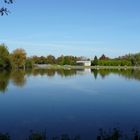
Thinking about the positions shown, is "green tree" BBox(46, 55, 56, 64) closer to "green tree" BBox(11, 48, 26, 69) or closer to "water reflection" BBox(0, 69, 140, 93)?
"green tree" BBox(11, 48, 26, 69)

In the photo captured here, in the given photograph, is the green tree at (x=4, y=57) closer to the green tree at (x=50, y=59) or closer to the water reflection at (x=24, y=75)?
the water reflection at (x=24, y=75)

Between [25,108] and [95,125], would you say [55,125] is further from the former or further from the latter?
[25,108]

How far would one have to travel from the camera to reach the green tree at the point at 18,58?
82750 mm

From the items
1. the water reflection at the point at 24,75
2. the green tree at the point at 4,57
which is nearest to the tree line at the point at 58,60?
the green tree at the point at 4,57

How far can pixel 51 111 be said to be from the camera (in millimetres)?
16234

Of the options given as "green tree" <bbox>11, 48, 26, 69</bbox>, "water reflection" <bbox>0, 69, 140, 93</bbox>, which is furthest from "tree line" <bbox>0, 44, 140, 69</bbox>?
"water reflection" <bbox>0, 69, 140, 93</bbox>

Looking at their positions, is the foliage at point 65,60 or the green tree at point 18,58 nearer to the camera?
the green tree at point 18,58

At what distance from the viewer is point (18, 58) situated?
273ft

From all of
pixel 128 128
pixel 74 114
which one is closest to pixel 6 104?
pixel 74 114

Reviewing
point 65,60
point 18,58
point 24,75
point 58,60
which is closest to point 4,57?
point 18,58

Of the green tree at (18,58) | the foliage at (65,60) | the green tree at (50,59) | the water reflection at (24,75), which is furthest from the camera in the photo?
the green tree at (50,59)

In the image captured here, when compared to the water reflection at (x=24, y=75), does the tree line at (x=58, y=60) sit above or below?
above

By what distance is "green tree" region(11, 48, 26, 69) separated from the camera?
271 feet

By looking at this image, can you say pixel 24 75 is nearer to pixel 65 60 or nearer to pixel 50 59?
pixel 65 60
